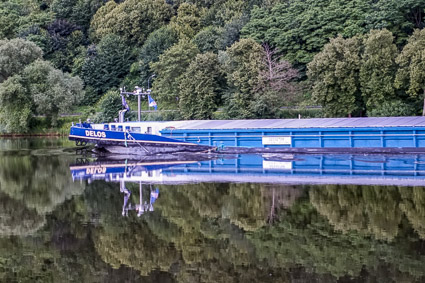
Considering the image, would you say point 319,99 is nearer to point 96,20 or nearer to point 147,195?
point 147,195

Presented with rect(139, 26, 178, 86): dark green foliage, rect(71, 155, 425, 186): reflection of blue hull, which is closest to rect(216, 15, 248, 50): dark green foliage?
rect(139, 26, 178, 86): dark green foliage

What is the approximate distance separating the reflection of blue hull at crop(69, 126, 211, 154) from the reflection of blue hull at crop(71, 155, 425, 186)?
209 inches

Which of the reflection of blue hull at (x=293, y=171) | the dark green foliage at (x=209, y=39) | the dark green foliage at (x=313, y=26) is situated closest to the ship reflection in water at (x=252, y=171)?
the reflection of blue hull at (x=293, y=171)

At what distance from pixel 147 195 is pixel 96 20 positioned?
10192 cm

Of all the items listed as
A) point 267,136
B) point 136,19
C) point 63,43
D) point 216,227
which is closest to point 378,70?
point 267,136

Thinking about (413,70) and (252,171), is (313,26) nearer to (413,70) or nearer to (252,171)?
(413,70)

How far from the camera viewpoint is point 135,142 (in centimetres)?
3831

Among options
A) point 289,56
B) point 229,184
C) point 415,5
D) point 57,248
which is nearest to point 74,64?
point 289,56

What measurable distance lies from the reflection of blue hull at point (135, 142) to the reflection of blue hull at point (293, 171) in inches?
209

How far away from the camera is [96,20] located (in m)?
116

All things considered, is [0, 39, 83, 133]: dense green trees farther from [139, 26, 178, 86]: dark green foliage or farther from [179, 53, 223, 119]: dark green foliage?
[139, 26, 178, 86]: dark green foliage

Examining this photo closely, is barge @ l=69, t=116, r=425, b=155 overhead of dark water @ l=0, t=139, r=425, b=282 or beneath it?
overhead

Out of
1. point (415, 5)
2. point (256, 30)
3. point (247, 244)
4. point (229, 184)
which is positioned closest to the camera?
point (247, 244)

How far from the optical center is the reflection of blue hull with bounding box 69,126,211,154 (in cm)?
3822
